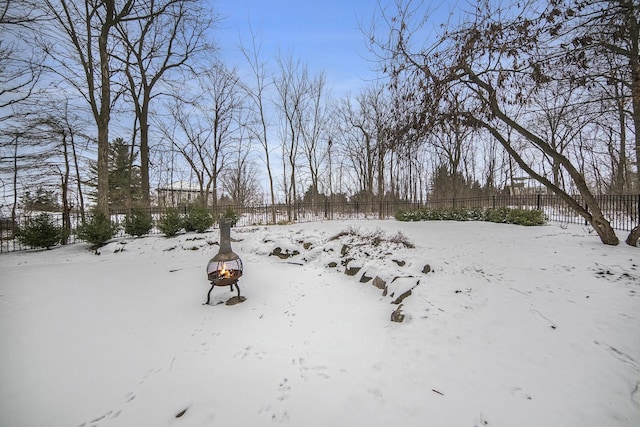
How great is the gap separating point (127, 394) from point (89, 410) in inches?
10.0

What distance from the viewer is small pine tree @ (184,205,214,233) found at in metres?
9.24

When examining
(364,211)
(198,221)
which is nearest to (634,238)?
(364,211)

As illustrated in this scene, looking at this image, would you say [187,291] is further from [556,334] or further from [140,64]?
[140,64]

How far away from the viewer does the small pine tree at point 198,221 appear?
9242 mm

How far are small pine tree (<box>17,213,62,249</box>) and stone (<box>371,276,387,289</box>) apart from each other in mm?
10979

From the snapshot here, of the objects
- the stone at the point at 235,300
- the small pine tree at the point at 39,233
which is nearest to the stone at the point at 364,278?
the stone at the point at 235,300

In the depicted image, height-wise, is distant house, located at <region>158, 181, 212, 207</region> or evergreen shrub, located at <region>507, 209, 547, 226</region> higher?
distant house, located at <region>158, 181, 212, 207</region>

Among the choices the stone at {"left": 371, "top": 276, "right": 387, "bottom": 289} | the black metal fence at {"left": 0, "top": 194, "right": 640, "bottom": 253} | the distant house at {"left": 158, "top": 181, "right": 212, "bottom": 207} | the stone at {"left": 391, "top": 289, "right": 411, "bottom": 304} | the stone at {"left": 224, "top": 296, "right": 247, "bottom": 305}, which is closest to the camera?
the stone at {"left": 391, "top": 289, "right": 411, "bottom": 304}

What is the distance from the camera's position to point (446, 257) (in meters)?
5.30

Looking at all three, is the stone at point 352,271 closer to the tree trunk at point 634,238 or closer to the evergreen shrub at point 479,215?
the tree trunk at point 634,238

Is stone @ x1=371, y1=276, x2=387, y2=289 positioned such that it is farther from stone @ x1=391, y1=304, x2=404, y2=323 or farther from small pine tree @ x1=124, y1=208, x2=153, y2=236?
small pine tree @ x1=124, y1=208, x2=153, y2=236

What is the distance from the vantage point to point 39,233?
26.2 ft

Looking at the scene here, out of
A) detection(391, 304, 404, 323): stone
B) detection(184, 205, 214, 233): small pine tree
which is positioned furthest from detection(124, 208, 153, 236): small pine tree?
detection(391, 304, 404, 323): stone

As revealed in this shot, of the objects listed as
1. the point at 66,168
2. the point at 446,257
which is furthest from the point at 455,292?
the point at 66,168
